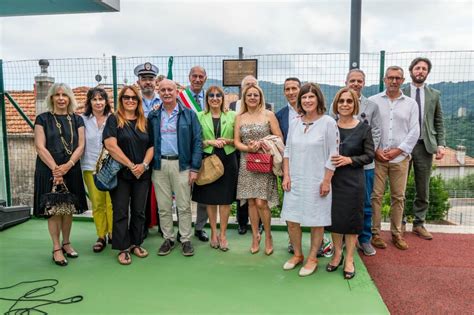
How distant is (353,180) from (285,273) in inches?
41.6

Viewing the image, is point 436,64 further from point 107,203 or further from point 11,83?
point 11,83

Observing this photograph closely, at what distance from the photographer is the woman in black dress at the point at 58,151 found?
3.59 meters

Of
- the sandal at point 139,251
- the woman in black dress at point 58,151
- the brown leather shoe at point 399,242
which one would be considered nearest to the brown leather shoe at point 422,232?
the brown leather shoe at point 399,242

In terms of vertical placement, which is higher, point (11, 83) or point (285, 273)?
point (11, 83)

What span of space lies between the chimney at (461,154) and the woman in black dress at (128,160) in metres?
4.86

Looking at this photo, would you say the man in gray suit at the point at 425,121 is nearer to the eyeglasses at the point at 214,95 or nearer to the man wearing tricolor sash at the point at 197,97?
the eyeglasses at the point at 214,95

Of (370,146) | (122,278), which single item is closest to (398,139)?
(370,146)

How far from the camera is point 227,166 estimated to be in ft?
13.1

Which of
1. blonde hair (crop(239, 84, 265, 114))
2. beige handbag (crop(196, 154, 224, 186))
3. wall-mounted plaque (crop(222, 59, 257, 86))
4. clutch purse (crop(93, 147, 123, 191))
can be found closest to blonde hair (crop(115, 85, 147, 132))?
clutch purse (crop(93, 147, 123, 191))

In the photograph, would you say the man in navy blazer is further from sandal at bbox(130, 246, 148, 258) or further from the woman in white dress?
sandal at bbox(130, 246, 148, 258)

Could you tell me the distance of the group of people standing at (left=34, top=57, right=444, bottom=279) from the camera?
3.33 metres

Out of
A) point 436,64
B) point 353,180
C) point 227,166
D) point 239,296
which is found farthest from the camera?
point 436,64

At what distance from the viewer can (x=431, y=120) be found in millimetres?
4332

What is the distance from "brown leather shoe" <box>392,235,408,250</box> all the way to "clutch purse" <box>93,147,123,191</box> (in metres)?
3.12
